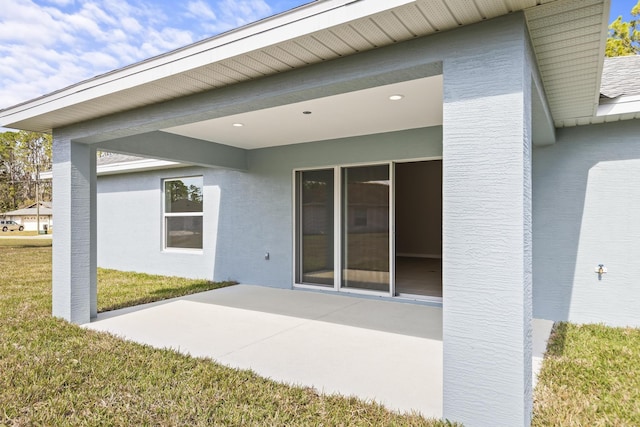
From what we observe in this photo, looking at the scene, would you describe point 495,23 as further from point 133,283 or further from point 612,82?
point 133,283

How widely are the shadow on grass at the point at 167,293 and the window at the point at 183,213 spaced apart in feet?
4.32

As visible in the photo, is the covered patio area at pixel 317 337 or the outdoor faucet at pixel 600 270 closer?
the covered patio area at pixel 317 337

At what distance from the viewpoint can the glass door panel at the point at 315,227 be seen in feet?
24.0

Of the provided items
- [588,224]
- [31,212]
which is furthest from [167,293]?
[31,212]

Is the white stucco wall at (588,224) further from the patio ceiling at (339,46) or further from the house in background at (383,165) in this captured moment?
the patio ceiling at (339,46)

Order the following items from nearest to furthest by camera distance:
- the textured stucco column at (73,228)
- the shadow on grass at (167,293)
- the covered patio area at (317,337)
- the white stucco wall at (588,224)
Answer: the covered patio area at (317,337), the white stucco wall at (588,224), the textured stucco column at (73,228), the shadow on grass at (167,293)

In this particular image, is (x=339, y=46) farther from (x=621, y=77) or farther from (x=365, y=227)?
(x=621, y=77)

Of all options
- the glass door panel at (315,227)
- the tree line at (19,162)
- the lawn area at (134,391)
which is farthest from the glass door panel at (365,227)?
the tree line at (19,162)

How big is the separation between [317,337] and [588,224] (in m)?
3.92

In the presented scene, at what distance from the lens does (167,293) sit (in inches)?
286

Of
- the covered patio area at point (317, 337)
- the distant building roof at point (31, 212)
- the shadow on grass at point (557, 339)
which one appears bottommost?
the covered patio area at point (317, 337)

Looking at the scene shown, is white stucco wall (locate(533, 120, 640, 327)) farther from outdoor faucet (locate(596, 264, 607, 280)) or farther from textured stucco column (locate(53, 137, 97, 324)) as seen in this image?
textured stucco column (locate(53, 137, 97, 324))

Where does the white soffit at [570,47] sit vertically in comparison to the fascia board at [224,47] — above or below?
below

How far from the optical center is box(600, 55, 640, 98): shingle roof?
462 cm
